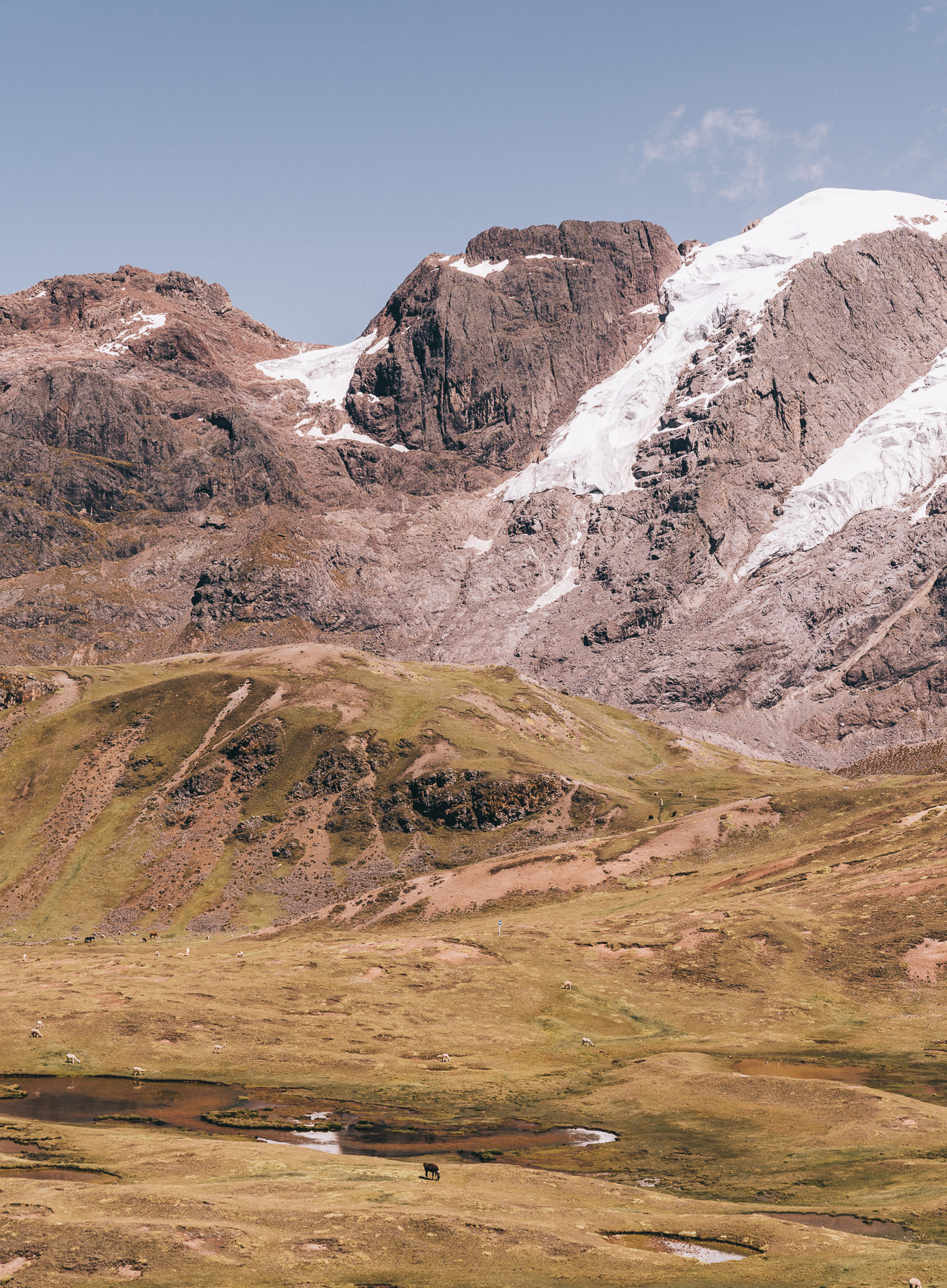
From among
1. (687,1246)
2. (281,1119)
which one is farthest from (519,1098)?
(687,1246)

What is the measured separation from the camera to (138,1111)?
7994 centimetres

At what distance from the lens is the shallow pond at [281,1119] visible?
74.8 metres

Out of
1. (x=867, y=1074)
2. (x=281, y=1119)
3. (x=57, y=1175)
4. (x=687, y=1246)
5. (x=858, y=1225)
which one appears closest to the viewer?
(x=687, y=1246)

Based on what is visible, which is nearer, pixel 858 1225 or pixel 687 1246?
pixel 687 1246

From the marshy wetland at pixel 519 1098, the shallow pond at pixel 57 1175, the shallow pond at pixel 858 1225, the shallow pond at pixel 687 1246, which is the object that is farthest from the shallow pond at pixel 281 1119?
the shallow pond at pixel 858 1225

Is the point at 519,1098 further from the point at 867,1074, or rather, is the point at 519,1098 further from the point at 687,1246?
the point at 687,1246

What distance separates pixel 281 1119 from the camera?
79062 millimetres

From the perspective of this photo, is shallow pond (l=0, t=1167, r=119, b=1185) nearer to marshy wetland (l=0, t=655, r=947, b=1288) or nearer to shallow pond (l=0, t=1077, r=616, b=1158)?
marshy wetland (l=0, t=655, r=947, b=1288)

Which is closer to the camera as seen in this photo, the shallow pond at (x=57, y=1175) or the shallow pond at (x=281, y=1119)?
the shallow pond at (x=57, y=1175)

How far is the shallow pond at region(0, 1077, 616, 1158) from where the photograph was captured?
74.8 metres

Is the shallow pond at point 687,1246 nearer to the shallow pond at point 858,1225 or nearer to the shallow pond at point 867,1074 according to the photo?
the shallow pond at point 858,1225

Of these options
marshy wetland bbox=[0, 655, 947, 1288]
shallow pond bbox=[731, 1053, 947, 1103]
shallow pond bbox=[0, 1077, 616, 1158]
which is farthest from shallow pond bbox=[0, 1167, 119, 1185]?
shallow pond bbox=[731, 1053, 947, 1103]

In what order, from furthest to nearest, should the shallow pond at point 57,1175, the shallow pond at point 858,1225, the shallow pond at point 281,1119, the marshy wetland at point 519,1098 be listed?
the shallow pond at point 281,1119, the shallow pond at point 57,1175, the shallow pond at point 858,1225, the marshy wetland at point 519,1098

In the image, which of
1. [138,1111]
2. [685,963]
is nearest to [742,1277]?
[138,1111]
